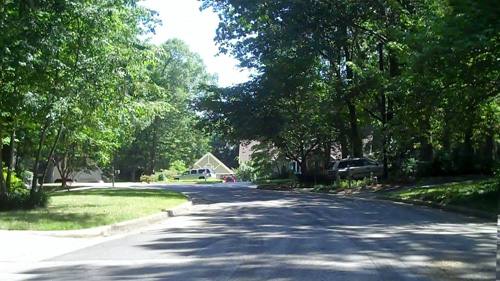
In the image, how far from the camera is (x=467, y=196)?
1814 cm

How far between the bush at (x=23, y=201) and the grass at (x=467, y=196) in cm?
1332

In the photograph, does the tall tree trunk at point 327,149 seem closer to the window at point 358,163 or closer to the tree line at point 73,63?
the window at point 358,163

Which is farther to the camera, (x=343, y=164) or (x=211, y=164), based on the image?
(x=211, y=164)

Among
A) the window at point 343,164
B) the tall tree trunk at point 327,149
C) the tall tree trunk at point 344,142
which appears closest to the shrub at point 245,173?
the tall tree trunk at point 327,149

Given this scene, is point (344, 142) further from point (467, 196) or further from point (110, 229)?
point (110, 229)

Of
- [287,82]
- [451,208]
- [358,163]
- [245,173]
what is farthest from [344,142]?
[245,173]

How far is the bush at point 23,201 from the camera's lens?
15.7 meters

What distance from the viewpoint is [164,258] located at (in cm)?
901

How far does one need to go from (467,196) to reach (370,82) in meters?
11.3

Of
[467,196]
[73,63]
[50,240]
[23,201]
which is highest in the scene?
[73,63]

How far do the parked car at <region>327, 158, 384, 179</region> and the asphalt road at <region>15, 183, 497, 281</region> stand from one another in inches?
717

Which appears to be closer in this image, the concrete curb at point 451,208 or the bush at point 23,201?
the concrete curb at point 451,208

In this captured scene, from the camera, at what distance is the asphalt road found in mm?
7707

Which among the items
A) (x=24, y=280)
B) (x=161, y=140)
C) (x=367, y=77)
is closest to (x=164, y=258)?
(x=24, y=280)
